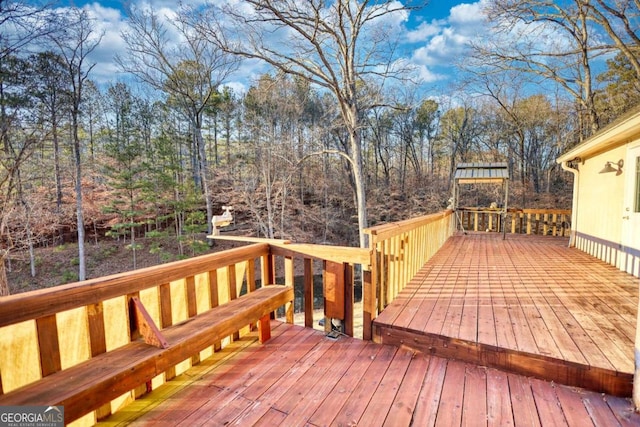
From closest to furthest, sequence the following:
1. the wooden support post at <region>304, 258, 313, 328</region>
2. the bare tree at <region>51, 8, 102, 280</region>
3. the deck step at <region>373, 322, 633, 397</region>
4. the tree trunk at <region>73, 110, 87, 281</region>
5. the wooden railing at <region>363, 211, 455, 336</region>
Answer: the deck step at <region>373, 322, 633, 397</region>, the wooden railing at <region>363, 211, 455, 336</region>, the wooden support post at <region>304, 258, 313, 328</region>, the bare tree at <region>51, 8, 102, 280</region>, the tree trunk at <region>73, 110, 87, 281</region>

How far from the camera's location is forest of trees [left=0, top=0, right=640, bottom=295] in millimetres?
8969

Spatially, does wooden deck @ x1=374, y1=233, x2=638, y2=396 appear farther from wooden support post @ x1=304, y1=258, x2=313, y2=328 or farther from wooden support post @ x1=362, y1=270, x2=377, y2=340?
wooden support post @ x1=304, y1=258, x2=313, y2=328

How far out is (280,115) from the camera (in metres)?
15.7

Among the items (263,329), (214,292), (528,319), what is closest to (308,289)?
(263,329)

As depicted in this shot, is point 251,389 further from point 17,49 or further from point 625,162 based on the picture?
point 17,49

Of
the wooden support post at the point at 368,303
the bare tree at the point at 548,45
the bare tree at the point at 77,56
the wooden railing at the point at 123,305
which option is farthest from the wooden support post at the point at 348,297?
the bare tree at the point at 77,56

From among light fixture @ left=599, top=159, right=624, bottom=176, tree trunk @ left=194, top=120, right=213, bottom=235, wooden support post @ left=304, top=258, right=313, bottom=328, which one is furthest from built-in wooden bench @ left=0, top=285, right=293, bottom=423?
tree trunk @ left=194, top=120, right=213, bottom=235

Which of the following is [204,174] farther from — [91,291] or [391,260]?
[91,291]

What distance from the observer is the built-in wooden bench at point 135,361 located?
52.7 inches

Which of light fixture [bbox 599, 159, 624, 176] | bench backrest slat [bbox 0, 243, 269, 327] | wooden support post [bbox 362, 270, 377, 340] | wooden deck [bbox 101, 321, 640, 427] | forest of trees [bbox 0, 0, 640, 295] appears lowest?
wooden deck [bbox 101, 321, 640, 427]

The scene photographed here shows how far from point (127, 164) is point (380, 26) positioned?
12.7 metres

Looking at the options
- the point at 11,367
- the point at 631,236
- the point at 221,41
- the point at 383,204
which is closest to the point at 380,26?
the point at 221,41

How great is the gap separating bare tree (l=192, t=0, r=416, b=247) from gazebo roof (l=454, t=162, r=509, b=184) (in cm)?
306

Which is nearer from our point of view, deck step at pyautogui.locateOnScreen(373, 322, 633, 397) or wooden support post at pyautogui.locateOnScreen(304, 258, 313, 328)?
deck step at pyautogui.locateOnScreen(373, 322, 633, 397)
